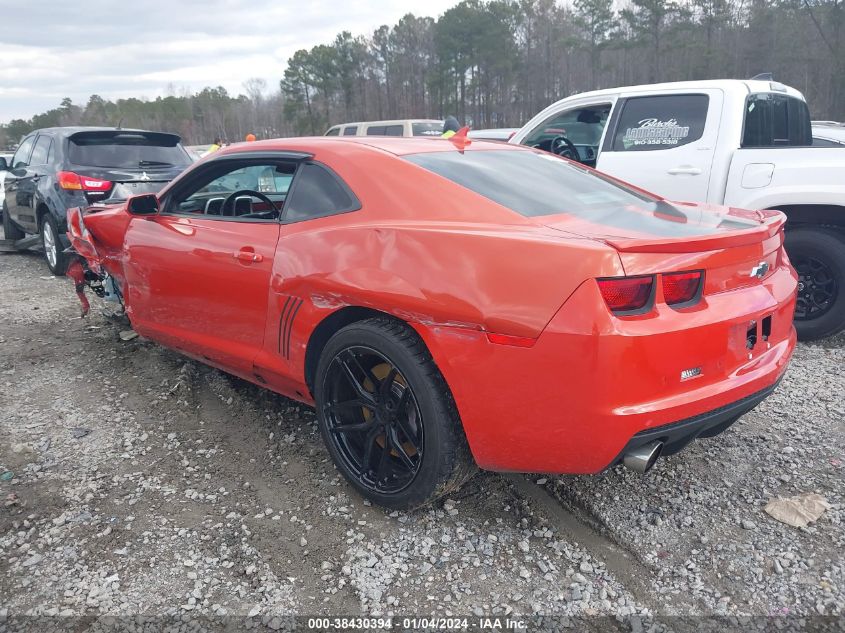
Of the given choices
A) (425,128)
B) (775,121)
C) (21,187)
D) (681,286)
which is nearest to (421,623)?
(681,286)

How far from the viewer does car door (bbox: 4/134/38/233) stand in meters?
8.03

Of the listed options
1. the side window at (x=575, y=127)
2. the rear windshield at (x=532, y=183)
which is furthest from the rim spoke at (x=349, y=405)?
the side window at (x=575, y=127)

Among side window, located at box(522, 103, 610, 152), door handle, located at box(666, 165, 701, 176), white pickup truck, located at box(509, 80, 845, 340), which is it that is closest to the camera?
white pickup truck, located at box(509, 80, 845, 340)

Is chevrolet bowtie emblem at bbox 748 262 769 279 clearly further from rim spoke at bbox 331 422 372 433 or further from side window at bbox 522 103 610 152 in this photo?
side window at bbox 522 103 610 152

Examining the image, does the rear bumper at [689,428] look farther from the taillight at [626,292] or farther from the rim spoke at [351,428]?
the rim spoke at [351,428]

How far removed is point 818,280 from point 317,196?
3.74 meters

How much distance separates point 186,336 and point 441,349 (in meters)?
1.95

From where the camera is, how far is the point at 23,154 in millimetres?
8523

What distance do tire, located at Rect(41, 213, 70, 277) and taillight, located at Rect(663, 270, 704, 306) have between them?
7020mm

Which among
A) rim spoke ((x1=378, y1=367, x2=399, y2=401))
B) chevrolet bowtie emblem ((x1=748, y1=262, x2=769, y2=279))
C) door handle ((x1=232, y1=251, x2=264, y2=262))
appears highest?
door handle ((x1=232, y1=251, x2=264, y2=262))

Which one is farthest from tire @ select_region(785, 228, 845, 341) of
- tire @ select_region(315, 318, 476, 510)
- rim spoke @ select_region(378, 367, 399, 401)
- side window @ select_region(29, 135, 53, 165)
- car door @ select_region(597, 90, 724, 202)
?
side window @ select_region(29, 135, 53, 165)

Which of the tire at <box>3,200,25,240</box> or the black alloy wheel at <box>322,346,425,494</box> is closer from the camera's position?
the black alloy wheel at <box>322,346,425,494</box>

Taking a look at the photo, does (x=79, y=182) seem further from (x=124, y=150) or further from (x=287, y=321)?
(x=287, y=321)

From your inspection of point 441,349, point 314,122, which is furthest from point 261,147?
point 314,122
